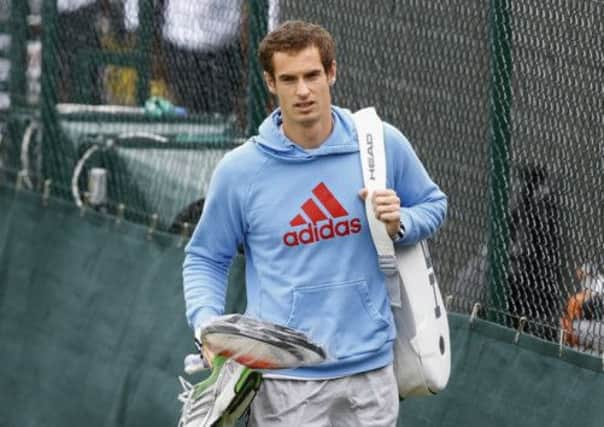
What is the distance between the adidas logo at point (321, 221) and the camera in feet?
16.9

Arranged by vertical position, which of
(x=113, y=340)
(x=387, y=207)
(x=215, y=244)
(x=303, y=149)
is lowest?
(x=113, y=340)

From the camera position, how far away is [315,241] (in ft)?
16.9

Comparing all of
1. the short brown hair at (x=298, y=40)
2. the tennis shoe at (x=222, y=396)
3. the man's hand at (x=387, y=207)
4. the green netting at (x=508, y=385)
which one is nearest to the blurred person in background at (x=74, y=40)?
the green netting at (x=508, y=385)

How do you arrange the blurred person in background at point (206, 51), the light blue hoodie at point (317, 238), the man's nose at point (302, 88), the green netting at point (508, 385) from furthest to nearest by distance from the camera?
1. the blurred person in background at point (206, 51)
2. the green netting at point (508, 385)
3. the light blue hoodie at point (317, 238)
4. the man's nose at point (302, 88)

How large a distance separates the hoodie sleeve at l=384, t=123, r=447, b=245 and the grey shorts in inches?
18.4

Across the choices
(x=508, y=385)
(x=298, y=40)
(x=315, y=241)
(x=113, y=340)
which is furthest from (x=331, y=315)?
(x=113, y=340)

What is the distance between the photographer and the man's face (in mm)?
5055

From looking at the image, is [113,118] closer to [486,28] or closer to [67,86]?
[67,86]

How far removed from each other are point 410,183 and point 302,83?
0.52 meters

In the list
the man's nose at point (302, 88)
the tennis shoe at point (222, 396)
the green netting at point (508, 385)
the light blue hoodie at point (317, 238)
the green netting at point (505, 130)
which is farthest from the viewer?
the green netting at point (505, 130)

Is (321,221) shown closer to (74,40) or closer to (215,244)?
(215,244)

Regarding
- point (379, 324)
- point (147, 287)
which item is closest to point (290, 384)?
point (379, 324)

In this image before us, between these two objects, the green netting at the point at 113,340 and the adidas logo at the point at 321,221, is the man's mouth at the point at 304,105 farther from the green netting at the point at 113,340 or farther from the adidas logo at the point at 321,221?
the green netting at the point at 113,340

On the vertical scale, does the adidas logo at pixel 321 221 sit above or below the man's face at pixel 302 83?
below
